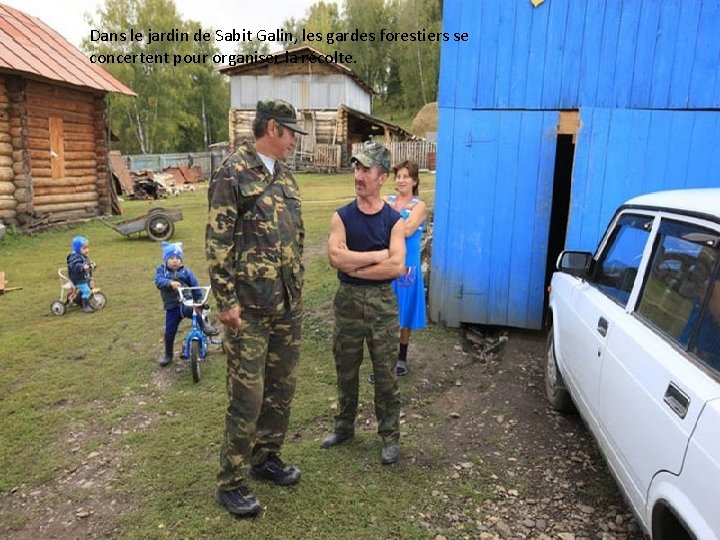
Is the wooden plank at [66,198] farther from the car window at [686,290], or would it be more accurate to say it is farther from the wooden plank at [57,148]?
the car window at [686,290]

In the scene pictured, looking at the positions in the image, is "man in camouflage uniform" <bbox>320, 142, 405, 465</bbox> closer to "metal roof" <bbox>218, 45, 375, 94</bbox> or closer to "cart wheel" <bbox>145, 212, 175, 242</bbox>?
"cart wheel" <bbox>145, 212, 175, 242</bbox>

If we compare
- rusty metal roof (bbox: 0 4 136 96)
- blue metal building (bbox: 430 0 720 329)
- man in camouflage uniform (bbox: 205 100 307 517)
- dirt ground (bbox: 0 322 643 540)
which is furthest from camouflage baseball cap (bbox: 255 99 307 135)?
rusty metal roof (bbox: 0 4 136 96)

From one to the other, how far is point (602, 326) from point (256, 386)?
73.5 inches

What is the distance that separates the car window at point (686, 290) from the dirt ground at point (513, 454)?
49.7 inches

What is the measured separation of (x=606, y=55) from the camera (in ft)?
17.2

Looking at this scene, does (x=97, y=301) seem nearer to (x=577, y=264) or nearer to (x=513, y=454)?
(x=513, y=454)

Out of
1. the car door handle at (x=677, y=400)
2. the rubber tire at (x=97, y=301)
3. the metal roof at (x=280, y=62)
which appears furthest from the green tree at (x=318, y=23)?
the car door handle at (x=677, y=400)

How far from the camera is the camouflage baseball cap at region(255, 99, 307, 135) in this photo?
276cm

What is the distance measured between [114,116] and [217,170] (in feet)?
138

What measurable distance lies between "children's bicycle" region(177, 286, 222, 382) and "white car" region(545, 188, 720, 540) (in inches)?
119

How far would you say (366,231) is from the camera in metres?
3.30

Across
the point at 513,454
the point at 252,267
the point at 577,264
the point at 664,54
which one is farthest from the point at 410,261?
the point at 664,54

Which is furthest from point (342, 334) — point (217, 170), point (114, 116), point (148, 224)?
point (114, 116)

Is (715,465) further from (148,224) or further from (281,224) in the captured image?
(148,224)
